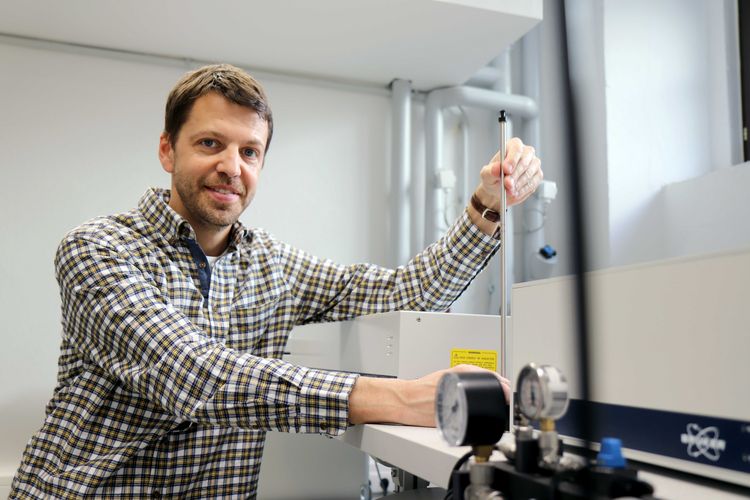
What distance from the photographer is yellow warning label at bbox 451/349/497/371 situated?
3.36ft

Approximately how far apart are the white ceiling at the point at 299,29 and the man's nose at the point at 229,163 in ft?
1.36

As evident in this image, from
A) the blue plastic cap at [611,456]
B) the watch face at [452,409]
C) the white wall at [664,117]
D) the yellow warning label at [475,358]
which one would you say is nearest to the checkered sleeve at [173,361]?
the yellow warning label at [475,358]

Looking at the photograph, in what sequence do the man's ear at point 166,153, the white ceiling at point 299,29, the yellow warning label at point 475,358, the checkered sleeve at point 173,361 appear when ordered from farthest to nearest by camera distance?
the white ceiling at point 299,29 < the man's ear at point 166,153 < the yellow warning label at point 475,358 < the checkered sleeve at point 173,361

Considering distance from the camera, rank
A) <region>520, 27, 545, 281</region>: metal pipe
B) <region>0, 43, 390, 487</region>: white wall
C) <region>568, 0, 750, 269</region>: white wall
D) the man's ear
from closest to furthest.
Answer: the man's ear, <region>0, 43, 390, 487</region>: white wall, <region>568, 0, 750, 269</region>: white wall, <region>520, 27, 545, 281</region>: metal pipe

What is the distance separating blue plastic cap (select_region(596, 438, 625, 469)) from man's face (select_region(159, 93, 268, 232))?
1002mm

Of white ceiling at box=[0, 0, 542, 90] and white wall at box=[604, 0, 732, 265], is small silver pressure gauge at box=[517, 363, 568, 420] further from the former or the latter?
white wall at box=[604, 0, 732, 265]

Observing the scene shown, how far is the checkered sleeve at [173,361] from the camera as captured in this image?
33.0 inches

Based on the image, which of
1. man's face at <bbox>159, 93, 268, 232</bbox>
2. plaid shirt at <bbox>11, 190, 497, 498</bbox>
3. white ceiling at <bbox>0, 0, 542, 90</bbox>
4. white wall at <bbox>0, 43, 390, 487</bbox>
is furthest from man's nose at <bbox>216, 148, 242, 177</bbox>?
white wall at <bbox>0, 43, 390, 487</bbox>

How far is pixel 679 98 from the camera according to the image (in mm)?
1958

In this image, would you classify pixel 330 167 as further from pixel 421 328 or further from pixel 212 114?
pixel 421 328

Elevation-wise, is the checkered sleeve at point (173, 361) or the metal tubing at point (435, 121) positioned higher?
the metal tubing at point (435, 121)

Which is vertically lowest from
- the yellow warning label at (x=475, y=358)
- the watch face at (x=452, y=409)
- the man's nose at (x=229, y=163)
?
the watch face at (x=452, y=409)

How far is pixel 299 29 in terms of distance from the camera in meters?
1.63

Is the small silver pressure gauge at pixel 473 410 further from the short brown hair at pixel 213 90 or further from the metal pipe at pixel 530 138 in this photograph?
the metal pipe at pixel 530 138
